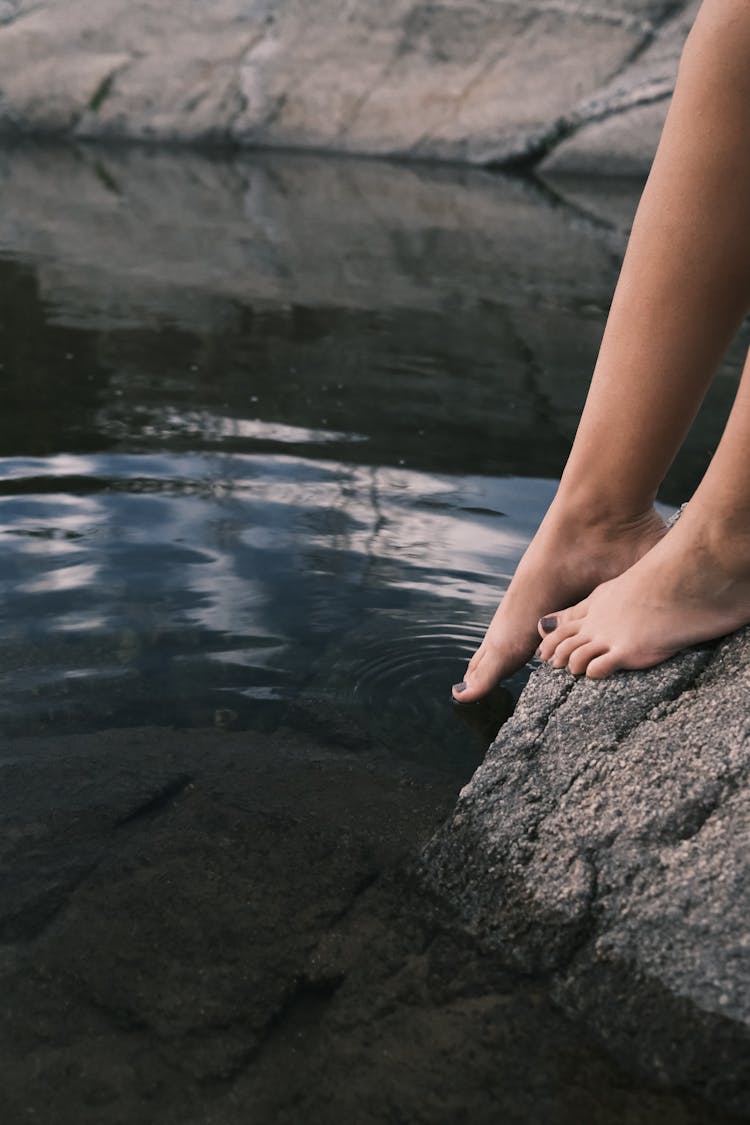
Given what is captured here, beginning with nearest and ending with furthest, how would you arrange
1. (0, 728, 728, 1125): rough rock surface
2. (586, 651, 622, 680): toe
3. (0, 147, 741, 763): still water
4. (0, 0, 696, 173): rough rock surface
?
(0, 728, 728, 1125): rough rock surface → (586, 651, 622, 680): toe → (0, 147, 741, 763): still water → (0, 0, 696, 173): rough rock surface

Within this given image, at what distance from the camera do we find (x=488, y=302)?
5.27m

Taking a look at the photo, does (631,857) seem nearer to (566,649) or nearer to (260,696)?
(566,649)

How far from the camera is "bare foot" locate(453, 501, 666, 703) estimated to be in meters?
1.62

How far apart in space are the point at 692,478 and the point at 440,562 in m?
0.86

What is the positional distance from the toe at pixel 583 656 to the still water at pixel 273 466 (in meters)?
0.28

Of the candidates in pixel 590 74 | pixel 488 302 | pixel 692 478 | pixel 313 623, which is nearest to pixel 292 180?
pixel 590 74

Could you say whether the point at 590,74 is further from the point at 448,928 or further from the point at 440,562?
the point at 448,928

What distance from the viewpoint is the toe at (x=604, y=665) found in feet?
4.84

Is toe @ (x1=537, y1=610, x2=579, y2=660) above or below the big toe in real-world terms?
above

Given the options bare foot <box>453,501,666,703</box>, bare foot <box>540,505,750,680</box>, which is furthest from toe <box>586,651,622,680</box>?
bare foot <box>453,501,666,703</box>

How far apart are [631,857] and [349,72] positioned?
1355 centimetres

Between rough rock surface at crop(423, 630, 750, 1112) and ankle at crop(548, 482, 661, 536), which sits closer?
rough rock surface at crop(423, 630, 750, 1112)

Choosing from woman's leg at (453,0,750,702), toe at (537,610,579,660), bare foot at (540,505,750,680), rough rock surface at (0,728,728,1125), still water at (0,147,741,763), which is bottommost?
still water at (0,147,741,763)

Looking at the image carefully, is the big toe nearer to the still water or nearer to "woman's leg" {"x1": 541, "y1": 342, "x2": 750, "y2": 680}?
the still water
